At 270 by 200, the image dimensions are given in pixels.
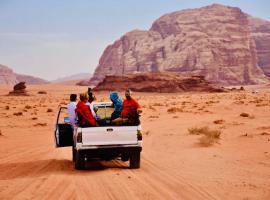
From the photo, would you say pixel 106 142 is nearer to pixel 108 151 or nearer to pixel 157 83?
pixel 108 151

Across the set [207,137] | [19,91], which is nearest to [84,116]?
[207,137]

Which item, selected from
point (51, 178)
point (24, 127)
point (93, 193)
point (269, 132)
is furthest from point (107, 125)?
point (24, 127)

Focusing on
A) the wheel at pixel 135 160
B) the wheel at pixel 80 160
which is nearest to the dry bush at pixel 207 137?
the wheel at pixel 135 160

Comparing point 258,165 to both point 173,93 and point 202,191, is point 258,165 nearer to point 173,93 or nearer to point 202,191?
point 202,191

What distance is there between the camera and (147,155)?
50.1 feet

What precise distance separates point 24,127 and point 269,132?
48.5 feet

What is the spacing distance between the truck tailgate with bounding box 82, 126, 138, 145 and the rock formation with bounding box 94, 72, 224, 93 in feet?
320

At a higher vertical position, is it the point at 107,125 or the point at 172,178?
the point at 107,125

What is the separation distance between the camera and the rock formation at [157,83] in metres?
110

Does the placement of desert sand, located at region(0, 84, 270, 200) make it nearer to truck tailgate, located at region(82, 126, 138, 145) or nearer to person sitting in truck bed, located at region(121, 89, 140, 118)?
truck tailgate, located at region(82, 126, 138, 145)

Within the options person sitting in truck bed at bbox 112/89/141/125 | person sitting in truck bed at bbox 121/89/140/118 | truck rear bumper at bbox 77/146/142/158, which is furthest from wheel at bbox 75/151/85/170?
person sitting in truck bed at bbox 121/89/140/118

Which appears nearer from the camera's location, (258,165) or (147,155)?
(258,165)

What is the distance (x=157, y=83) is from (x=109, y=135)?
101 m

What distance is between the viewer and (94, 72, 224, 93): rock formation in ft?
362
